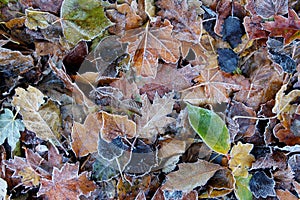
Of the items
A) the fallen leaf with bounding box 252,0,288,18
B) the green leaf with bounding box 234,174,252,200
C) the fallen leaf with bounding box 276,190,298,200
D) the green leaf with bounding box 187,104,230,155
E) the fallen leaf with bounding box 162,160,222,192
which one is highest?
the fallen leaf with bounding box 252,0,288,18

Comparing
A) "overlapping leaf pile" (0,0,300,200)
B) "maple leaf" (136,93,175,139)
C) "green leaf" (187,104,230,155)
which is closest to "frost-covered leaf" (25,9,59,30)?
"overlapping leaf pile" (0,0,300,200)

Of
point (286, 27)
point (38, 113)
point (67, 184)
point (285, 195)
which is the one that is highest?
point (286, 27)

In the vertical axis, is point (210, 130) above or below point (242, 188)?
above

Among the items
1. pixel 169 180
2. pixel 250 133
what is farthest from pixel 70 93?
pixel 250 133

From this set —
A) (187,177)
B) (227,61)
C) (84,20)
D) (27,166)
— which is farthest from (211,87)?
(27,166)

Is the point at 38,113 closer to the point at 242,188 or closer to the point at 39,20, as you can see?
the point at 39,20

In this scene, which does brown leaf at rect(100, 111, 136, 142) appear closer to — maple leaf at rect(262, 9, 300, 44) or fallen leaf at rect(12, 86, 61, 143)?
fallen leaf at rect(12, 86, 61, 143)
